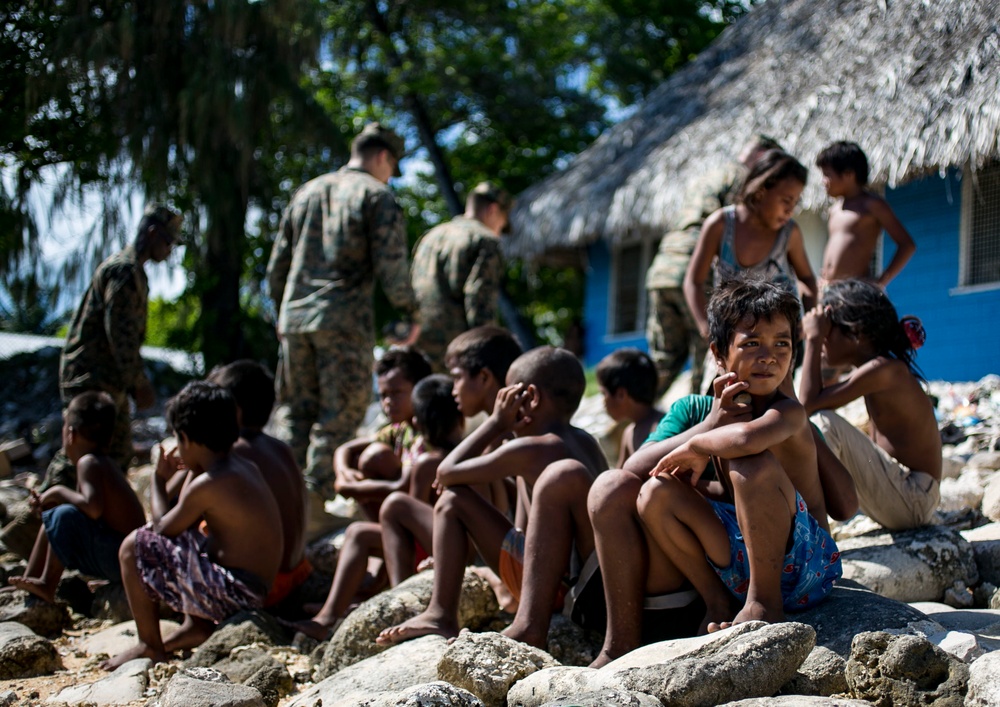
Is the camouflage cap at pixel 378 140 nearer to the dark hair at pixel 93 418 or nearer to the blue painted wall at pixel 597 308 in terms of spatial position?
the dark hair at pixel 93 418

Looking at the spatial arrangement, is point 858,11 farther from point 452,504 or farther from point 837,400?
point 452,504

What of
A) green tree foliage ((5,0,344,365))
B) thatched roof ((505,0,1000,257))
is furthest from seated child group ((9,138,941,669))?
green tree foliage ((5,0,344,365))

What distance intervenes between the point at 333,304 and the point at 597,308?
7.88m

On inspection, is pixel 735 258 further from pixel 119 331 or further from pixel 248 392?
pixel 119 331

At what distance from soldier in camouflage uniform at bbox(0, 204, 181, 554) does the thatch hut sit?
5.18 metres

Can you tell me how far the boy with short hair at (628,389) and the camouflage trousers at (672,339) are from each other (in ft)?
3.22

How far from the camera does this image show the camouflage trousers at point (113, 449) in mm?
5617

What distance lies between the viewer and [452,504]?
3.68m

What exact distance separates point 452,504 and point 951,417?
162 inches

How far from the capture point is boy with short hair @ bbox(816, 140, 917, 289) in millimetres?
5297

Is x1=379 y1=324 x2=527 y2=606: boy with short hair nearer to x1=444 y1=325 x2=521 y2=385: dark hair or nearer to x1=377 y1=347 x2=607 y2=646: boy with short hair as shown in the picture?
x1=444 y1=325 x2=521 y2=385: dark hair

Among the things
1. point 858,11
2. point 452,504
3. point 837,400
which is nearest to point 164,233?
point 452,504

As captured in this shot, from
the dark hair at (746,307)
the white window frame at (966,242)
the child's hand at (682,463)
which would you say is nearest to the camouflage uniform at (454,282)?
the dark hair at (746,307)

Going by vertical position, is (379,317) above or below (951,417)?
above
